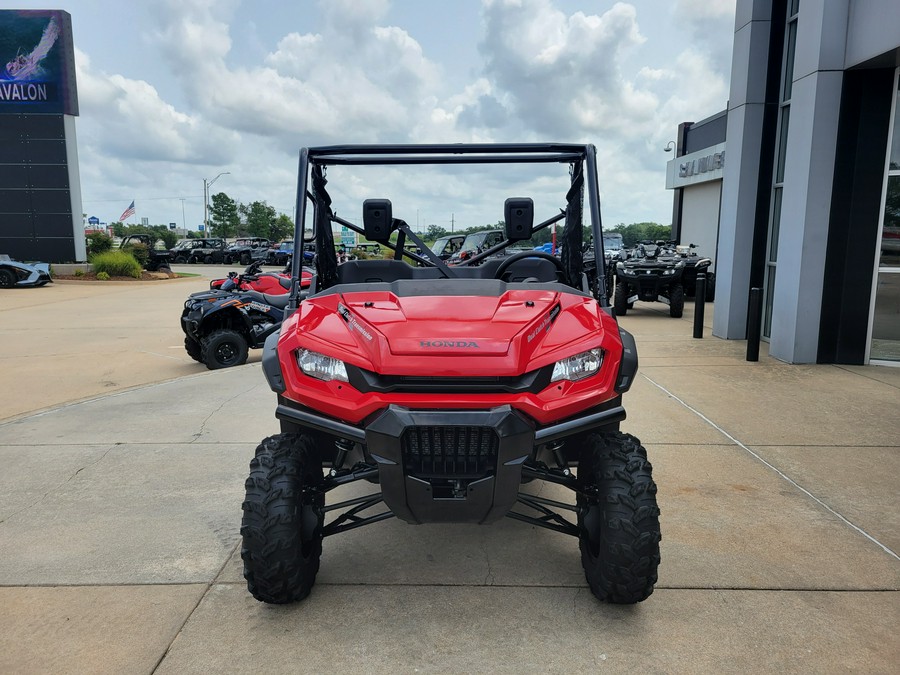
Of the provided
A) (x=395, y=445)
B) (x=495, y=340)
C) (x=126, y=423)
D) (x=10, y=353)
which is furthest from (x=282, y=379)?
(x=10, y=353)

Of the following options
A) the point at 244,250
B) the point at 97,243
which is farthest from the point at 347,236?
the point at 244,250

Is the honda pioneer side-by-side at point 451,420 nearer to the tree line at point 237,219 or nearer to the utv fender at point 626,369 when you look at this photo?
the utv fender at point 626,369

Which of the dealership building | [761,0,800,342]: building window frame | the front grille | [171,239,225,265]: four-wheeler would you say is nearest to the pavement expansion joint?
the front grille

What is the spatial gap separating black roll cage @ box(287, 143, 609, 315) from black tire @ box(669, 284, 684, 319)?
919 cm

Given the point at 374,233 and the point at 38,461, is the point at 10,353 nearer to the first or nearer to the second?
the point at 38,461

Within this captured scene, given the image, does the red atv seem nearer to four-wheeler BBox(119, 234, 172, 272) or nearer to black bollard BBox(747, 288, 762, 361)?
black bollard BBox(747, 288, 762, 361)

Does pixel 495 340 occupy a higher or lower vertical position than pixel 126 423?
higher

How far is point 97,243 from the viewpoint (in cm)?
2622

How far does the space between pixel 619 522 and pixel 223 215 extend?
2436 inches

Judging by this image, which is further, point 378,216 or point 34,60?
point 34,60

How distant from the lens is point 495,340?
7.74 ft

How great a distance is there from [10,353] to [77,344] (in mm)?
919

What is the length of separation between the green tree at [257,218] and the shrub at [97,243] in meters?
32.6

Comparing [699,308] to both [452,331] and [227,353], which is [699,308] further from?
[452,331]
